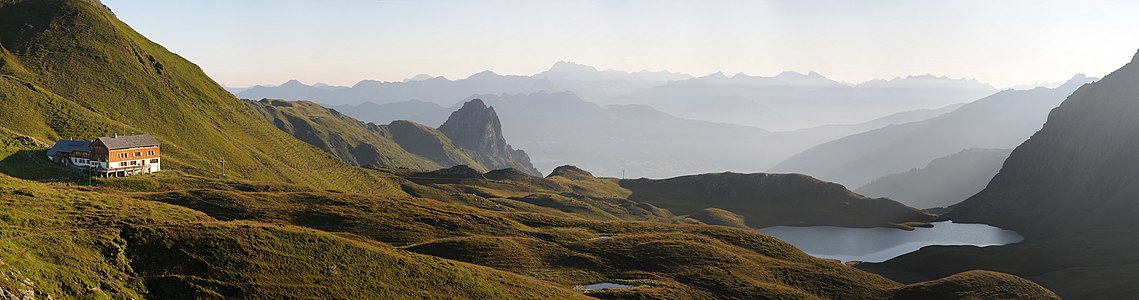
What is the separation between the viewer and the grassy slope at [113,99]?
130125 millimetres

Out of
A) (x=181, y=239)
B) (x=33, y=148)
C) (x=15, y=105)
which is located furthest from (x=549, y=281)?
(x=15, y=105)

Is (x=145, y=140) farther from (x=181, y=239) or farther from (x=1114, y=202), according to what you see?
(x=1114, y=202)

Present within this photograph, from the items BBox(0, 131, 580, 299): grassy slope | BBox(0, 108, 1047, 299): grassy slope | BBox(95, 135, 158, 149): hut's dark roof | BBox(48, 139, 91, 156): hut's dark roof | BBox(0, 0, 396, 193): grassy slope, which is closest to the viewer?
BBox(0, 131, 580, 299): grassy slope

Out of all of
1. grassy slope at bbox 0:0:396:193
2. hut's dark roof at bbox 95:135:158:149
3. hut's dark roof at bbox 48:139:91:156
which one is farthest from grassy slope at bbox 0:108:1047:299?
grassy slope at bbox 0:0:396:193

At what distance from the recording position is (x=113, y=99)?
154m

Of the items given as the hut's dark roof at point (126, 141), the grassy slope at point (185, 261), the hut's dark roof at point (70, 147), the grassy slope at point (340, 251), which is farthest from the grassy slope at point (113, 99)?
the grassy slope at point (185, 261)

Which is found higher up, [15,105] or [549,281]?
[15,105]

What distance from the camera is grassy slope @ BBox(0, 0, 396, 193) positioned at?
427 feet

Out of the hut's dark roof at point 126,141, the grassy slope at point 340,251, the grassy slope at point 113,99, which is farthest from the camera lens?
the grassy slope at point 113,99

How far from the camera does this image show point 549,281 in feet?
269

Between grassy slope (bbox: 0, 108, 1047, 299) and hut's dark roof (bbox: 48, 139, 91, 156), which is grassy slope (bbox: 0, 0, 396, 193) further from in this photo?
grassy slope (bbox: 0, 108, 1047, 299)

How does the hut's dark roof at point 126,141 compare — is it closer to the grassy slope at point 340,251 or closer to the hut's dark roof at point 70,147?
the hut's dark roof at point 70,147

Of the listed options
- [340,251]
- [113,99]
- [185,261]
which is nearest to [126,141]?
[113,99]

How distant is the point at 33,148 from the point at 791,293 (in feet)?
421
